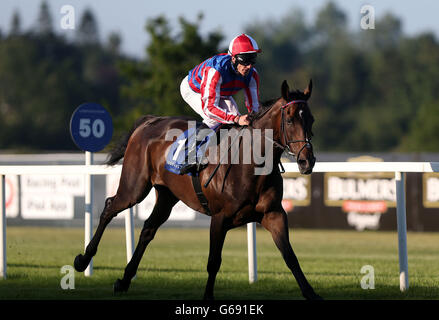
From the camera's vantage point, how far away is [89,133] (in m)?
9.21

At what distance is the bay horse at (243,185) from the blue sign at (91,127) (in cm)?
149

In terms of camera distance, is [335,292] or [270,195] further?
[335,292]

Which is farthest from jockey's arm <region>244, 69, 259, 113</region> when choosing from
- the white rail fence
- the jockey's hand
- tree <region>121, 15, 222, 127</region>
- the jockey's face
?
tree <region>121, 15, 222, 127</region>

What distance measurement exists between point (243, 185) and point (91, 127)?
10.5ft

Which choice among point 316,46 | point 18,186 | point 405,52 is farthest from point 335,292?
point 316,46

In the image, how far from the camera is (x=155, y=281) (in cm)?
846

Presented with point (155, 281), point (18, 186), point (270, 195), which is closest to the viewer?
point (270, 195)

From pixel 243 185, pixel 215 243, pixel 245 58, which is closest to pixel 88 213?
pixel 215 243

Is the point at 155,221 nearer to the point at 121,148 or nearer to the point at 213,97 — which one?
the point at 121,148

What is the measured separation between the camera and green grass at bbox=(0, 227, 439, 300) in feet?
24.5

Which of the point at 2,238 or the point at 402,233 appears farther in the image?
the point at 2,238

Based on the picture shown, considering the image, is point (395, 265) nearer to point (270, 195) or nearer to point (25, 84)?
point (270, 195)

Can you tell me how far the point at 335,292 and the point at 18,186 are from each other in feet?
38.8
